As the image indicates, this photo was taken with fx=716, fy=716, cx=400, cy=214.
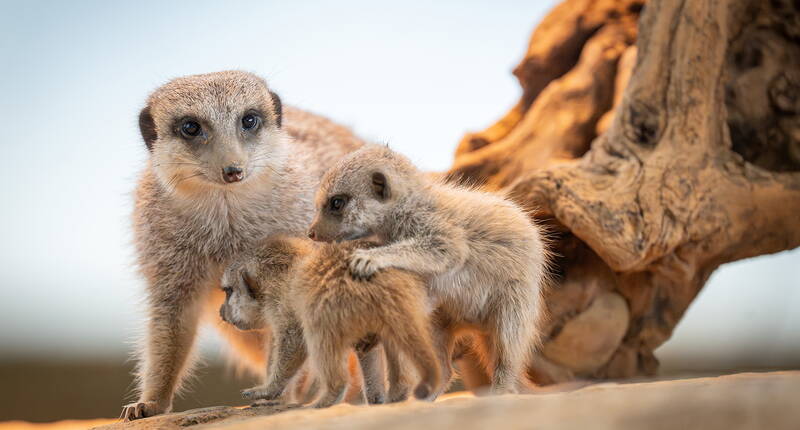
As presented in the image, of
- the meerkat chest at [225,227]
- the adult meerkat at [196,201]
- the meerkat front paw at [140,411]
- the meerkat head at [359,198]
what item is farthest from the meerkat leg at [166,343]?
the meerkat head at [359,198]

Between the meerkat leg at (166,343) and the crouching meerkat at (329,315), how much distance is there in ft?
1.93

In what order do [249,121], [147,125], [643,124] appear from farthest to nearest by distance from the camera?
1. [643,124]
2. [147,125]
3. [249,121]

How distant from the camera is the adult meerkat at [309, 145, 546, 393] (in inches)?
102

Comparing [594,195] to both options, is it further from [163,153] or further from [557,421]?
[557,421]

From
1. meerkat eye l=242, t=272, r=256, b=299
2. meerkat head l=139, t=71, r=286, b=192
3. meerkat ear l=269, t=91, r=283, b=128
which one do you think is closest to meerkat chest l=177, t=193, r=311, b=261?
meerkat head l=139, t=71, r=286, b=192

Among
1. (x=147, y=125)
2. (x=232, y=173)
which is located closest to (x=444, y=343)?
(x=232, y=173)

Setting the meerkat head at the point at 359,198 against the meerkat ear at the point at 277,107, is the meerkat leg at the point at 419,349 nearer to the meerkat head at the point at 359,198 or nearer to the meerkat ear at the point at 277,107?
the meerkat head at the point at 359,198

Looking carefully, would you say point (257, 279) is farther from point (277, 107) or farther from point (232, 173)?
point (277, 107)

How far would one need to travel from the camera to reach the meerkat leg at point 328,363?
2.32 m

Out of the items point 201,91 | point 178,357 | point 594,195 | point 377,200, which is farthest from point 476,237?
point 178,357

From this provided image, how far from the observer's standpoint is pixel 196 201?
3166 mm

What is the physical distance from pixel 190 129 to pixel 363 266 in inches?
44.6

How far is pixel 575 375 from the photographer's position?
4246mm

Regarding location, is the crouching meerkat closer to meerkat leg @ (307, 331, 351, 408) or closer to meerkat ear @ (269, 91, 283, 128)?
meerkat leg @ (307, 331, 351, 408)
